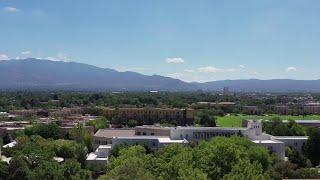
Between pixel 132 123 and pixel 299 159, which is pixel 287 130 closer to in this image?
pixel 299 159

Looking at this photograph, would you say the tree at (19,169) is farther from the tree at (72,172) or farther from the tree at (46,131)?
the tree at (46,131)

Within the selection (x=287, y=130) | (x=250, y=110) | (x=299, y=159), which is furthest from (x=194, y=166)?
(x=250, y=110)

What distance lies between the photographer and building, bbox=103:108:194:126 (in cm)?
9400

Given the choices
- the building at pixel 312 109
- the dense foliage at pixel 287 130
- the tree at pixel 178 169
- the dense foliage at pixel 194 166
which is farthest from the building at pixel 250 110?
the tree at pixel 178 169

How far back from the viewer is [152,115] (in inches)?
3755

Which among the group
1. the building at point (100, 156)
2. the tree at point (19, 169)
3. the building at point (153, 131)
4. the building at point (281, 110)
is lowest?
the building at point (281, 110)

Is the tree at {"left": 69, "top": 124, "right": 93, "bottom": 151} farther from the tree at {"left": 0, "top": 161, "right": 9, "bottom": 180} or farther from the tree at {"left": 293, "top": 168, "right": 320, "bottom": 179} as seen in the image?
the tree at {"left": 293, "top": 168, "right": 320, "bottom": 179}

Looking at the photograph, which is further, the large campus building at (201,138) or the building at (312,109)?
the building at (312,109)

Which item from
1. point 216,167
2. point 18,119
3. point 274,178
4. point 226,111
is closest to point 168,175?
Result: point 216,167

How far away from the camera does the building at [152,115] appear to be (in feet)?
308

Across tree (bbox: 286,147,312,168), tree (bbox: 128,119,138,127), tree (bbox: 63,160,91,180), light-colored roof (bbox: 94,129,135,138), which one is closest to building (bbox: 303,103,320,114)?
tree (bbox: 128,119,138,127)

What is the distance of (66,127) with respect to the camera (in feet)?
223

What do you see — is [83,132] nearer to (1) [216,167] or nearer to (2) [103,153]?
Result: (2) [103,153]

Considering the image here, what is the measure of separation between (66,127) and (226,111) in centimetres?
6060
